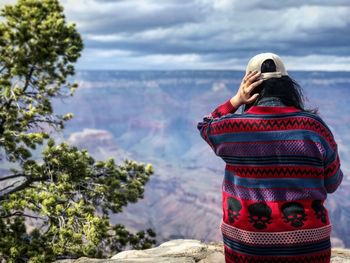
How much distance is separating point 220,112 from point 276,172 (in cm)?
66

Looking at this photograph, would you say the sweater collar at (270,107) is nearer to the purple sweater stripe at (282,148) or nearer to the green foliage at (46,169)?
the purple sweater stripe at (282,148)

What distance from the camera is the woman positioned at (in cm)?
328

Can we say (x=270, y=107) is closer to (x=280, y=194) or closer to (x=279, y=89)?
(x=279, y=89)

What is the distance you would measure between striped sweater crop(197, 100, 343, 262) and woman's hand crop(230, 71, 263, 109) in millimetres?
109

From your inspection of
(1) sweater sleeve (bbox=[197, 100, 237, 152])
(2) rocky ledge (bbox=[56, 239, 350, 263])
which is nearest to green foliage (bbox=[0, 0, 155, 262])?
(2) rocky ledge (bbox=[56, 239, 350, 263])

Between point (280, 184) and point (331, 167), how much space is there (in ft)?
1.41

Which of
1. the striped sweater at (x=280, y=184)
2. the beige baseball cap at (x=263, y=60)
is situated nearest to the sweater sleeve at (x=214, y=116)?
the striped sweater at (x=280, y=184)

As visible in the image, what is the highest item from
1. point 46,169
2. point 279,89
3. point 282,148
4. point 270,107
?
point 46,169

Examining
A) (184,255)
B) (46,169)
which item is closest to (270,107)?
(184,255)

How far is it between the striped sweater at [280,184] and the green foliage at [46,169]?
363 inches

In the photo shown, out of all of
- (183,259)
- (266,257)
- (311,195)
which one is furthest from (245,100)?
(183,259)

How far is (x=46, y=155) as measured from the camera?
47.4 ft

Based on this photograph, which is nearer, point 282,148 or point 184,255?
point 282,148

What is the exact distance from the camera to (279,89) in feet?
11.2
